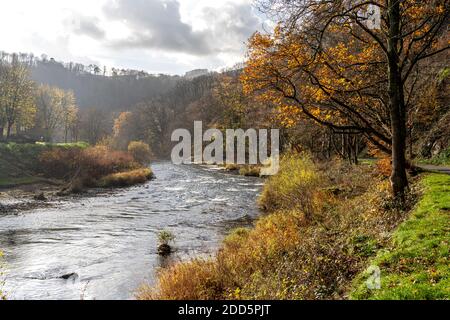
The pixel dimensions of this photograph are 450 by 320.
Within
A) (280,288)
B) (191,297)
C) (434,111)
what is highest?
(434,111)

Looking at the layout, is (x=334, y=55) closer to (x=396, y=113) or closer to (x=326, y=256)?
(x=396, y=113)

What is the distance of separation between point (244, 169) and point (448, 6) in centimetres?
3749

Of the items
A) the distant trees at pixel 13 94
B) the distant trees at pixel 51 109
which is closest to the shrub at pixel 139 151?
the distant trees at pixel 51 109

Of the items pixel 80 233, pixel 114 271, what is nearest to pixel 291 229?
pixel 114 271

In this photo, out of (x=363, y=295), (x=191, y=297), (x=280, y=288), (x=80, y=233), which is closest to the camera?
(x=363, y=295)

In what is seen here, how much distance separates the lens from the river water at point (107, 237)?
12734 millimetres

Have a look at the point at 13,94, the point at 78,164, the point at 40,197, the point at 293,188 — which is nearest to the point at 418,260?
the point at 293,188

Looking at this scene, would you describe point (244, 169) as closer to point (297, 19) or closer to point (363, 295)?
point (297, 19)

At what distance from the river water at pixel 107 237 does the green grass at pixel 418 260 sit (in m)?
7.19

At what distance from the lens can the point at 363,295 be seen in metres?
7.21

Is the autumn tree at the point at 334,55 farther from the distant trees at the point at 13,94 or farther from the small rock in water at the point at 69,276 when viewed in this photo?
the distant trees at the point at 13,94

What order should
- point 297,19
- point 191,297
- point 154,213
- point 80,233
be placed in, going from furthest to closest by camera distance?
point 154,213 → point 80,233 → point 297,19 → point 191,297

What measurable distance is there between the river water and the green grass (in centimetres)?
719

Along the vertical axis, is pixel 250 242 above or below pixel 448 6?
below
